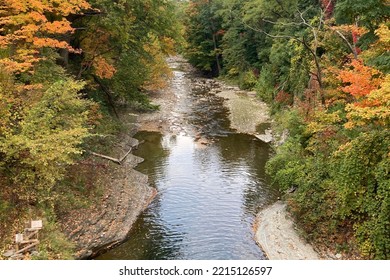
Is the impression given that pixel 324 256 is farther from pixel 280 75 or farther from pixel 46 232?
pixel 280 75

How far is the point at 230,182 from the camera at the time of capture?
61.0 ft

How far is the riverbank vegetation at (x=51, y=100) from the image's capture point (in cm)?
1158

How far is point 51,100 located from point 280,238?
9.43m

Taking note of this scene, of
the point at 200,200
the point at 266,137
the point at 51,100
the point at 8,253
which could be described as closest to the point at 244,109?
the point at 266,137

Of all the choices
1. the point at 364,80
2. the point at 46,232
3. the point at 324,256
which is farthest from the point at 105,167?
the point at 364,80

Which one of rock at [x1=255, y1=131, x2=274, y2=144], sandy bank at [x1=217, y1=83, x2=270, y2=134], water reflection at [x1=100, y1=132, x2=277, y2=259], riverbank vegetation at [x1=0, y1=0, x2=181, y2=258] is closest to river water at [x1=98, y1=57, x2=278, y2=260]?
water reflection at [x1=100, y1=132, x2=277, y2=259]

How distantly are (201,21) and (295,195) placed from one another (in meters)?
38.4

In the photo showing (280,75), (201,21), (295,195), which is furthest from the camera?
(201,21)

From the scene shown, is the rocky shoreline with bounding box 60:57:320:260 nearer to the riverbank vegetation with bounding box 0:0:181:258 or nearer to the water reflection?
the water reflection

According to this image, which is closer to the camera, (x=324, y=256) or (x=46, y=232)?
(x=46, y=232)

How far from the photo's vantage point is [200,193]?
17469mm

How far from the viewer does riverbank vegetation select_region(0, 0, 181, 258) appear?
11.6 metres
